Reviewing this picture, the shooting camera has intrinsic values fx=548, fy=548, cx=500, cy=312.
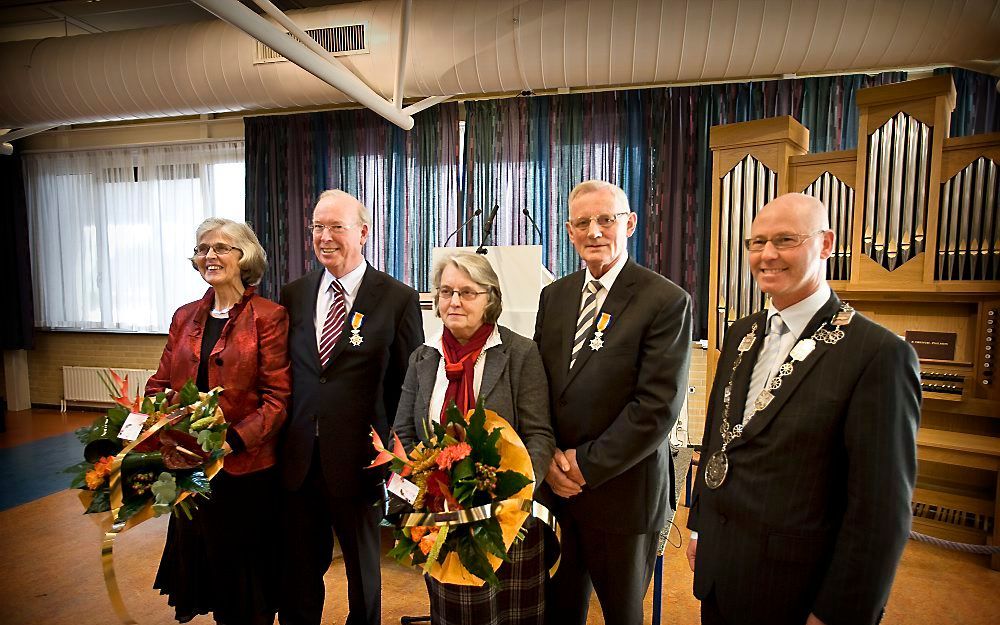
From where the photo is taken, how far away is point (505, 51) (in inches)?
139

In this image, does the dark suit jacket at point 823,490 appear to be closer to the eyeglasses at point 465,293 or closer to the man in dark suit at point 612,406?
the man in dark suit at point 612,406

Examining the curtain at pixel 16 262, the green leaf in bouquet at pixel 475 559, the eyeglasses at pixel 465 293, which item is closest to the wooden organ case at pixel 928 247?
the eyeglasses at pixel 465 293

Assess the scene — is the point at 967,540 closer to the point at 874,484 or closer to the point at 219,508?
the point at 874,484

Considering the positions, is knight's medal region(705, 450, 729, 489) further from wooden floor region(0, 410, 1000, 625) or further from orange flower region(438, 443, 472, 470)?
wooden floor region(0, 410, 1000, 625)

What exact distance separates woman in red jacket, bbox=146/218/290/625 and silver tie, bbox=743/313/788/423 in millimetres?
1637

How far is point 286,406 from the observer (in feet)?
7.02

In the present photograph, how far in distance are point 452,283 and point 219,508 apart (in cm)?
130

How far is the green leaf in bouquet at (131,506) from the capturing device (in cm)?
183

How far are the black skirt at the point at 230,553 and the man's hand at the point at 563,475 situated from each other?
117 centimetres

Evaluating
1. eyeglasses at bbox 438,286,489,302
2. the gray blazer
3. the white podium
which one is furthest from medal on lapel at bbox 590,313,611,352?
the white podium

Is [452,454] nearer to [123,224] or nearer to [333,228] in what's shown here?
[333,228]

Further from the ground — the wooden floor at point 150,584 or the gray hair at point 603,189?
the gray hair at point 603,189

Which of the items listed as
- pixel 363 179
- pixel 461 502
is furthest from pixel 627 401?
pixel 363 179

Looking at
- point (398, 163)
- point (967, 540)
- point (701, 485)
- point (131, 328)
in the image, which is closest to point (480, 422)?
point (701, 485)
